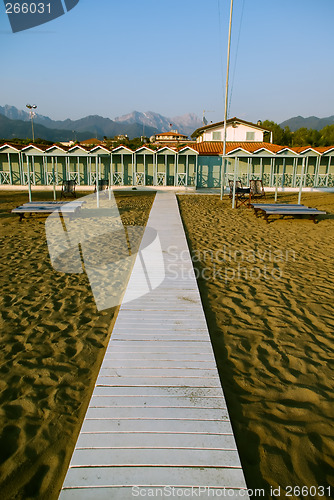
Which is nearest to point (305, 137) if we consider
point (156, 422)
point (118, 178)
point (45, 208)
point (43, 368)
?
point (118, 178)

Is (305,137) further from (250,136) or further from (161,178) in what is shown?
(161,178)

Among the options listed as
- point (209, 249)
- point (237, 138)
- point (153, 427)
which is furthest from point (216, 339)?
point (237, 138)

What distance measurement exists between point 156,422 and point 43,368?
137 centimetres

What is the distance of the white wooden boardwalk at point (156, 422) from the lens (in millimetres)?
2121

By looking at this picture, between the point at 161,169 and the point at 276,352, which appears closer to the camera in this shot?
the point at 276,352

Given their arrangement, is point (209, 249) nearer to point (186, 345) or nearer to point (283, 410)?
point (186, 345)

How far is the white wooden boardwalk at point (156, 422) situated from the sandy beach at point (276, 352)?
19cm

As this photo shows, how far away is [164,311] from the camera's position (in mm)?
4547

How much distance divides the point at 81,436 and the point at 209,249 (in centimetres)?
595

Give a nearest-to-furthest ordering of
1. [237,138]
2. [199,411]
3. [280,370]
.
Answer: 1. [199,411]
2. [280,370]
3. [237,138]

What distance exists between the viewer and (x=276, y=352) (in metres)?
3.76

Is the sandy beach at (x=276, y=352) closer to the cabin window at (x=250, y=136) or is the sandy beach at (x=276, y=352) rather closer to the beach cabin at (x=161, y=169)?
the beach cabin at (x=161, y=169)

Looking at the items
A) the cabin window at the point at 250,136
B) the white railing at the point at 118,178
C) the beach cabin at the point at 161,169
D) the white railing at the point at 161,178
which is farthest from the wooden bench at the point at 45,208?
the cabin window at the point at 250,136

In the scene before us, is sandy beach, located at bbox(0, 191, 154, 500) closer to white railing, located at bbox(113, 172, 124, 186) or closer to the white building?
white railing, located at bbox(113, 172, 124, 186)
